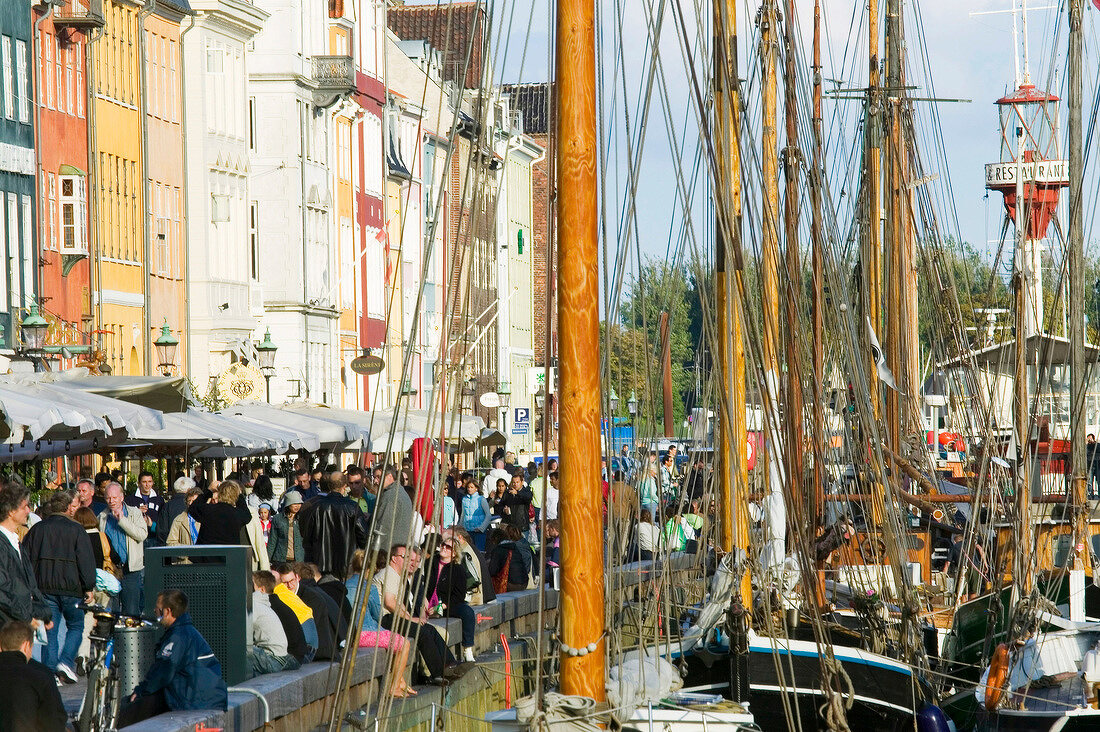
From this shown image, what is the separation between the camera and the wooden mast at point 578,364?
27.3 feet

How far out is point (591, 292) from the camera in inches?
329

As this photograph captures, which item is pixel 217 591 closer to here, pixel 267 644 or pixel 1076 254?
pixel 267 644

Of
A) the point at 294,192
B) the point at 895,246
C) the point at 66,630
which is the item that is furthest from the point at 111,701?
the point at 294,192

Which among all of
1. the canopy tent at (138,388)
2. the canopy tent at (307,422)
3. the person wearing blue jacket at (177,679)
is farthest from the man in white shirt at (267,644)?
the canopy tent at (307,422)

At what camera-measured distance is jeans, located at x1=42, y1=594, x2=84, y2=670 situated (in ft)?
49.5

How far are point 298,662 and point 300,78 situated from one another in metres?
42.9

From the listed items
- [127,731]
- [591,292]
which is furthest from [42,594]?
[591,292]

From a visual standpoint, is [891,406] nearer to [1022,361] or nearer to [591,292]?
[1022,361]

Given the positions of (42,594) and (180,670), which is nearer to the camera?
(180,670)

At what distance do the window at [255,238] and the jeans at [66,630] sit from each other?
38.4 metres

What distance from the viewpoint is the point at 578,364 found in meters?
8.30

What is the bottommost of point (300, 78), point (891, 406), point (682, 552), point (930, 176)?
point (682, 552)

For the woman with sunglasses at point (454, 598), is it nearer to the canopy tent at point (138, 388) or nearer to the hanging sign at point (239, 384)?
the canopy tent at point (138, 388)

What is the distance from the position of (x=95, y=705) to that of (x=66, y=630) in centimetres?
420
